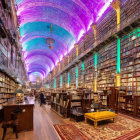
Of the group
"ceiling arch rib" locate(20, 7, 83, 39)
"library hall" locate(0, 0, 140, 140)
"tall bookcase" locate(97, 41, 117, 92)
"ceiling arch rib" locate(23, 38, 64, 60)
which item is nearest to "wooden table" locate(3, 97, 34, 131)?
"library hall" locate(0, 0, 140, 140)

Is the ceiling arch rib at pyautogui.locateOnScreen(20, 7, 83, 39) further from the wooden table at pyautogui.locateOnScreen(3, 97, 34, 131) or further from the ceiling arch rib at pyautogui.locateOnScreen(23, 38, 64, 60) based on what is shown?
the wooden table at pyautogui.locateOnScreen(3, 97, 34, 131)

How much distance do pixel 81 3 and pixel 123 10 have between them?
461 cm

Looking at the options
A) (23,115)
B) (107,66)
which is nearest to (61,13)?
(107,66)

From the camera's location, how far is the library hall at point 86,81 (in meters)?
3.65

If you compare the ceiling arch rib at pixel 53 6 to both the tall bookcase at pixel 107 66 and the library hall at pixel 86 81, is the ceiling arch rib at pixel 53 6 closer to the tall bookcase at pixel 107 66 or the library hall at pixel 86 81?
the library hall at pixel 86 81

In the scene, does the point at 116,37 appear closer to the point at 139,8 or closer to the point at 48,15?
the point at 139,8

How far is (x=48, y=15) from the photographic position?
13664 mm

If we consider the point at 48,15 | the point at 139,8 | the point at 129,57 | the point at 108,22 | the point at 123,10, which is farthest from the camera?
the point at 48,15

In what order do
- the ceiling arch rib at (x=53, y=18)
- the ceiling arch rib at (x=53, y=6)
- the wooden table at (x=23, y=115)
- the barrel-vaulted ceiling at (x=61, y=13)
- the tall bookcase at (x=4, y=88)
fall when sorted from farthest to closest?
the ceiling arch rib at (x=53, y=18)
the ceiling arch rib at (x=53, y=6)
the barrel-vaulted ceiling at (x=61, y=13)
the tall bookcase at (x=4, y=88)
the wooden table at (x=23, y=115)

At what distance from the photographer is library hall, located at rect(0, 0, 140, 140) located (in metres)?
3.65

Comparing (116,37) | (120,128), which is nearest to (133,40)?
(116,37)

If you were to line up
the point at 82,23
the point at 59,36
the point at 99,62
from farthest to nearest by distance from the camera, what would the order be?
the point at 59,36 → the point at 82,23 → the point at 99,62

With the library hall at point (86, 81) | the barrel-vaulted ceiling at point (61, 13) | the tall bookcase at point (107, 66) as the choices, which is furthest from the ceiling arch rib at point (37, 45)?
the tall bookcase at point (107, 66)

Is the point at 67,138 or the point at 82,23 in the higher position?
the point at 82,23
